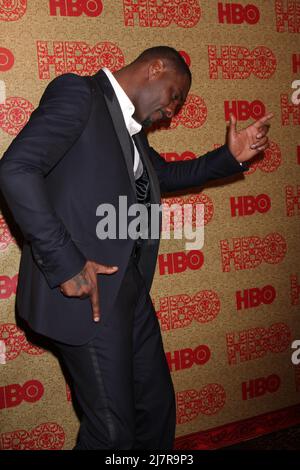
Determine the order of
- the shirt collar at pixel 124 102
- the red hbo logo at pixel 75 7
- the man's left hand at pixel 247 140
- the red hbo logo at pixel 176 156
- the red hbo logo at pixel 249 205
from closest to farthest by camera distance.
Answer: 1. the shirt collar at pixel 124 102
2. the man's left hand at pixel 247 140
3. the red hbo logo at pixel 75 7
4. the red hbo logo at pixel 176 156
5. the red hbo logo at pixel 249 205

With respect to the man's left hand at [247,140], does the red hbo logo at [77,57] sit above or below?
above

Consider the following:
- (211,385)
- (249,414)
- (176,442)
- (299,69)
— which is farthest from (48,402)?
(299,69)

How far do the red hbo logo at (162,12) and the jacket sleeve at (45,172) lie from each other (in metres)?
0.87

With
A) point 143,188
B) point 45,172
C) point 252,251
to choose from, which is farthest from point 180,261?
point 45,172

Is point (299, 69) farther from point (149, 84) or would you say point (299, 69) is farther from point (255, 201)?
point (149, 84)

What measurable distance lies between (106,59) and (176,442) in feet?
5.28

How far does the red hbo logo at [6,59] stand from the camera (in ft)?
5.46

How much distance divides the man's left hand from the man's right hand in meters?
0.72

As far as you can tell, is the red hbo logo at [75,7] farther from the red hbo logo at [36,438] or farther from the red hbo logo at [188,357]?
the red hbo logo at [36,438]

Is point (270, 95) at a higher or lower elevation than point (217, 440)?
higher

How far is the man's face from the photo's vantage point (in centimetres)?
137

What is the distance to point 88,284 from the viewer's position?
1.14m

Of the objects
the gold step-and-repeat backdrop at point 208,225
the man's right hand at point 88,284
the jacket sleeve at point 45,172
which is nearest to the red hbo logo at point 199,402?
the gold step-and-repeat backdrop at point 208,225

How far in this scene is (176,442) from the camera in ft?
6.53
